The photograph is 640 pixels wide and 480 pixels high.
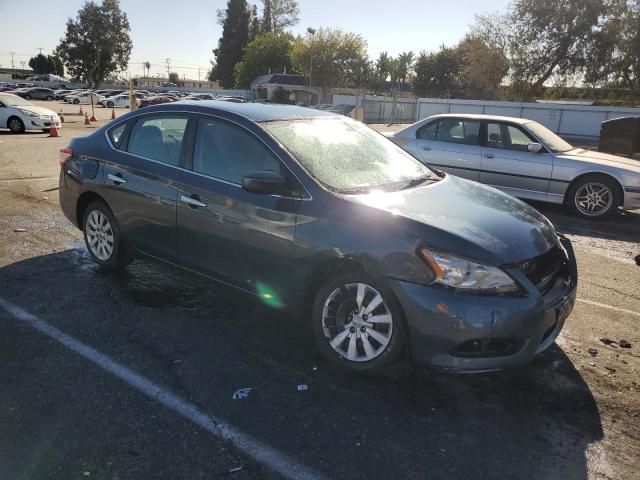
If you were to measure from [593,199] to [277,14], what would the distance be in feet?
292

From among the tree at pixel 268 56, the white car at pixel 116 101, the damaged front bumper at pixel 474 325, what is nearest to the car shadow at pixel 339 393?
the damaged front bumper at pixel 474 325

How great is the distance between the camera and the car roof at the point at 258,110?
418 cm

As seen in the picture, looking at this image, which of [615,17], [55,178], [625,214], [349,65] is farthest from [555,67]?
[55,178]

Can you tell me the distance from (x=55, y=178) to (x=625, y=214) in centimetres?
1019

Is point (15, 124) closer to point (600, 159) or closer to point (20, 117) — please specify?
point (20, 117)

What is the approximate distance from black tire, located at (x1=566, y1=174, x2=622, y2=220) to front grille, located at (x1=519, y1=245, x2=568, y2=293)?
5490mm

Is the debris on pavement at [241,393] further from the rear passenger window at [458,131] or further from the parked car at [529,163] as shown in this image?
the rear passenger window at [458,131]

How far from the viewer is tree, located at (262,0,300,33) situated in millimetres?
88188

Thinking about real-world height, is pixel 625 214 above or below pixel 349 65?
below

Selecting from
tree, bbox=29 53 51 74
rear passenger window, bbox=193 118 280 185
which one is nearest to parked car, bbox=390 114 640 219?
rear passenger window, bbox=193 118 280 185

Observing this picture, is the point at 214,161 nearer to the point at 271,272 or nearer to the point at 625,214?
the point at 271,272

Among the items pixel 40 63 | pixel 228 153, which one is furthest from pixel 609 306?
pixel 40 63

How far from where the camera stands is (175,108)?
456 centimetres

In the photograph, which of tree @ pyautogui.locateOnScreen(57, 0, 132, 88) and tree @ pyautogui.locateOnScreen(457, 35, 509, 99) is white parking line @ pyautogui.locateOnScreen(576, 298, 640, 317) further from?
tree @ pyautogui.locateOnScreen(57, 0, 132, 88)
